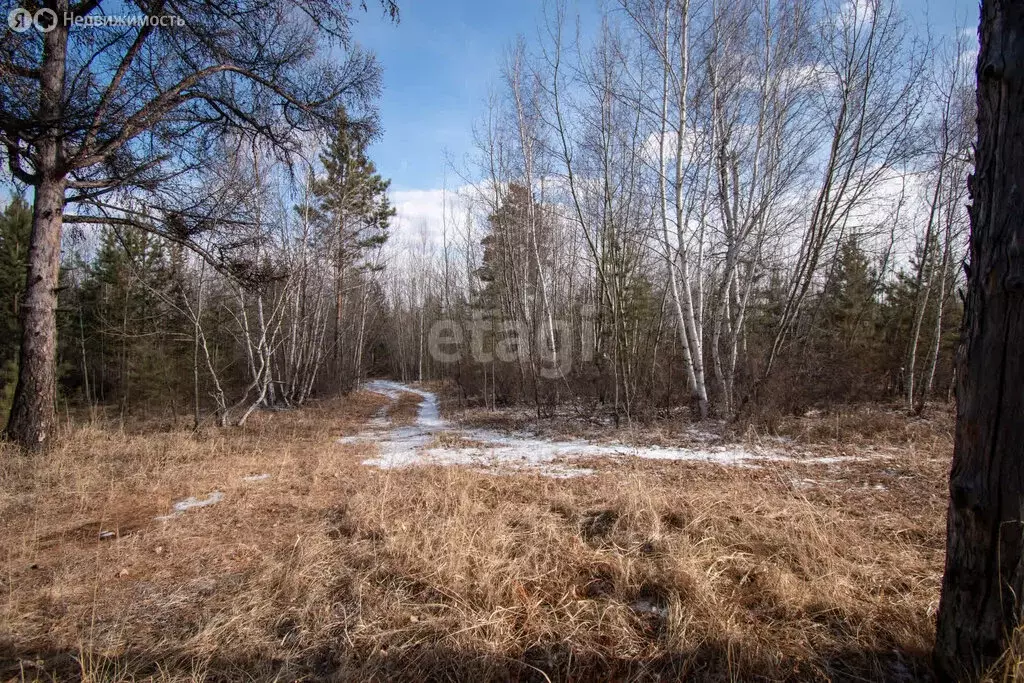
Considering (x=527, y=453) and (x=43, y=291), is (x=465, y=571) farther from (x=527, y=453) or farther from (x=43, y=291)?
(x=43, y=291)

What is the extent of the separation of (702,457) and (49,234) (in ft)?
31.0

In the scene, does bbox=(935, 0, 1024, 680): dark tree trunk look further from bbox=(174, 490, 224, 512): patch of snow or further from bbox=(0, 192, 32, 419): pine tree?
bbox=(0, 192, 32, 419): pine tree

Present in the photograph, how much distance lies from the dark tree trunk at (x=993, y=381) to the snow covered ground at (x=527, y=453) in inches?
156

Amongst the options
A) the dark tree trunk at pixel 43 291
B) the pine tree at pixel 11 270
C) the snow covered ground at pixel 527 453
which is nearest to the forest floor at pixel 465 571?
the snow covered ground at pixel 527 453

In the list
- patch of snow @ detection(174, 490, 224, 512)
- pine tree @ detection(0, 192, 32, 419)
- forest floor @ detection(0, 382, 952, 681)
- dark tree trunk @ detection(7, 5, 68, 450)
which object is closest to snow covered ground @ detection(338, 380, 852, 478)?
forest floor @ detection(0, 382, 952, 681)

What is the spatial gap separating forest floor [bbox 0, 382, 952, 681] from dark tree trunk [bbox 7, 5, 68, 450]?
0.66m

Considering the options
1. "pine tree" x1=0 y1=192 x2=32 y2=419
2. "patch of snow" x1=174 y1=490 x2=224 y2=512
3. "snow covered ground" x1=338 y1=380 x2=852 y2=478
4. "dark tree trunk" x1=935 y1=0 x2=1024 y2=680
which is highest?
"pine tree" x1=0 y1=192 x2=32 y2=419

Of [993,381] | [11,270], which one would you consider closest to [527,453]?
[993,381]

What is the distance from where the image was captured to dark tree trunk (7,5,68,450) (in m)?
5.75

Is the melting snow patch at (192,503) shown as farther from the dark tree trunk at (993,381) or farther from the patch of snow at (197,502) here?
the dark tree trunk at (993,381)

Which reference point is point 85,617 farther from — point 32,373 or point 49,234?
point 49,234

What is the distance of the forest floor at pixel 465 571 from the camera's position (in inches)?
77.8

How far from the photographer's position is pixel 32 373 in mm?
5781

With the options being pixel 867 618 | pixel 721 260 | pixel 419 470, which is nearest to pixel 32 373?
pixel 419 470
